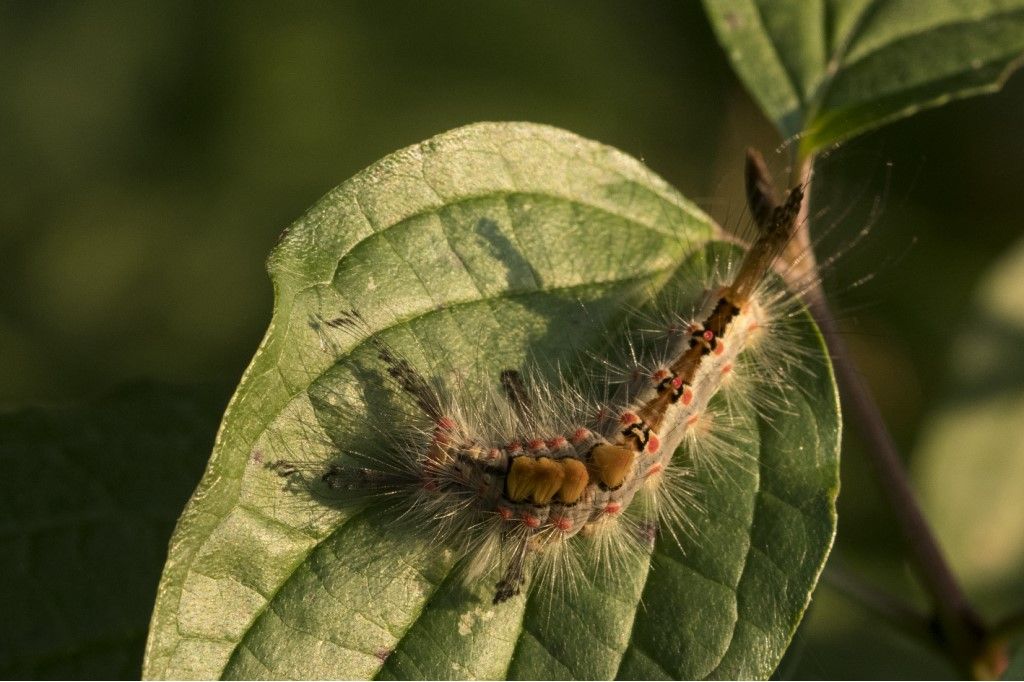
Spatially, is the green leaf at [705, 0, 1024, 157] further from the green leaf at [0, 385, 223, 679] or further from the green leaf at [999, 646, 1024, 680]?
the green leaf at [0, 385, 223, 679]

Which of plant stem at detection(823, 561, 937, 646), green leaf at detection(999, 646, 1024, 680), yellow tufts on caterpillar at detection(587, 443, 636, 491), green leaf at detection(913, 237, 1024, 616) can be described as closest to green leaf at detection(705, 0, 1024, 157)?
yellow tufts on caterpillar at detection(587, 443, 636, 491)

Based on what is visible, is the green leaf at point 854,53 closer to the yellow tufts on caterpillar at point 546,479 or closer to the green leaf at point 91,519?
the yellow tufts on caterpillar at point 546,479

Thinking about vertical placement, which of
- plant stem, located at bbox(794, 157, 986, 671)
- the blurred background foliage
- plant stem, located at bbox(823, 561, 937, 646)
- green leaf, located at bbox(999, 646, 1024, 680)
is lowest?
plant stem, located at bbox(823, 561, 937, 646)

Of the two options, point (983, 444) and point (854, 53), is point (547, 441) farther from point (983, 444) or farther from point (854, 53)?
point (983, 444)

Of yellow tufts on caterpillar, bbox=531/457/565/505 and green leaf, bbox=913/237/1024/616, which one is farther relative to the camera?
green leaf, bbox=913/237/1024/616

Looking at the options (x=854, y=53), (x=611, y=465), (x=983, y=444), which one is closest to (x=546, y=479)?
(x=611, y=465)

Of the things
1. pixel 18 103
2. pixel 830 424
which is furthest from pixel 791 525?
pixel 18 103

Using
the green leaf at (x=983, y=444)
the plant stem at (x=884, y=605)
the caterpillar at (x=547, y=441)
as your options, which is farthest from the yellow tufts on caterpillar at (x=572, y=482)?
the green leaf at (x=983, y=444)
